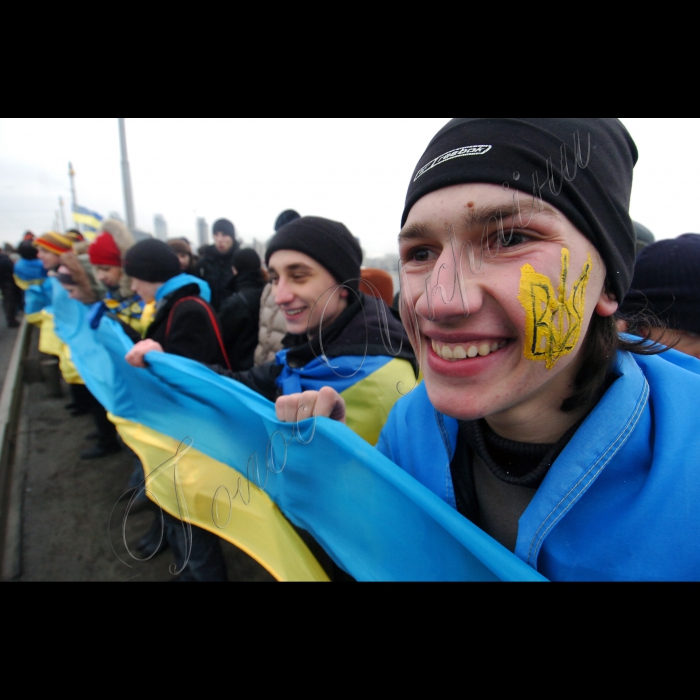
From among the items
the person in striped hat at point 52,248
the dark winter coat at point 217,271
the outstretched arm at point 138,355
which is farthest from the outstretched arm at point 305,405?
the person in striped hat at point 52,248

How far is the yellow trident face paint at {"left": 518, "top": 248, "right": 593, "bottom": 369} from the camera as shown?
0.76 metres

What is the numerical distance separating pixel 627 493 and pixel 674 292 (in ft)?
4.03

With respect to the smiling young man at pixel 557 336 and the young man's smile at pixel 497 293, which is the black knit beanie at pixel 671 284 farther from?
the young man's smile at pixel 497 293

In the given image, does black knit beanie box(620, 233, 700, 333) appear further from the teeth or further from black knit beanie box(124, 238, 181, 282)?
black knit beanie box(124, 238, 181, 282)

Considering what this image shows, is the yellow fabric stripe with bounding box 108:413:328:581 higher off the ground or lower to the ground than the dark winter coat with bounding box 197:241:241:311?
lower

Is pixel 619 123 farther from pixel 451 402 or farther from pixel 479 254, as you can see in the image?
pixel 451 402

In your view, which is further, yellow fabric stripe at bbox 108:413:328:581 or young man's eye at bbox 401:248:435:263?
yellow fabric stripe at bbox 108:413:328:581

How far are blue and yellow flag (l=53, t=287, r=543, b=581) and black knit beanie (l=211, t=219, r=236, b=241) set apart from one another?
11.0ft

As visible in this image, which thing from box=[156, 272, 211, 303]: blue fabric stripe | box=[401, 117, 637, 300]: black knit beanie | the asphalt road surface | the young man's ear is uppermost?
box=[401, 117, 637, 300]: black knit beanie

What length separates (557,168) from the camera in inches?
30.8

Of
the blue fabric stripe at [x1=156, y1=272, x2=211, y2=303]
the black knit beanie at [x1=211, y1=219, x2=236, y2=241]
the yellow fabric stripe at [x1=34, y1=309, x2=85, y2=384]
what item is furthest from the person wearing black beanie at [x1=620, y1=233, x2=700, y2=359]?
the yellow fabric stripe at [x1=34, y1=309, x2=85, y2=384]

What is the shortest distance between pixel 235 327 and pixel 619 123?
284 centimetres

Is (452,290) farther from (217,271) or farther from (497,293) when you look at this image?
(217,271)

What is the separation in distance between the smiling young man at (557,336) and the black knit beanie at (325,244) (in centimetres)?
88
